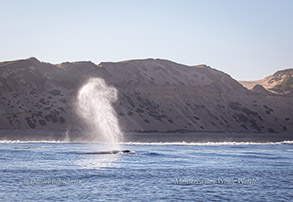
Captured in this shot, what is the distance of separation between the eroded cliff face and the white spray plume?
1.97 metres

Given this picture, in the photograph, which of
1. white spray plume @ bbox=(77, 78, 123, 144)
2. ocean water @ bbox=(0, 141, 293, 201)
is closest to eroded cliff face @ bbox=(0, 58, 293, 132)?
white spray plume @ bbox=(77, 78, 123, 144)

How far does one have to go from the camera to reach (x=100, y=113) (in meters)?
108

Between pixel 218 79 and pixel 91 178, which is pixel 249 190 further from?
pixel 218 79

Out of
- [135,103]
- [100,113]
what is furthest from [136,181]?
[135,103]

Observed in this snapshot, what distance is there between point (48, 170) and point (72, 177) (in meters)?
4.42

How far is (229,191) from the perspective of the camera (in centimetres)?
2644

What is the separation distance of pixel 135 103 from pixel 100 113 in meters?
27.5

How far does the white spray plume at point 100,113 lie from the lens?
309 ft

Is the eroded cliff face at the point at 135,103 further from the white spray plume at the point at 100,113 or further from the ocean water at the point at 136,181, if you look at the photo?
the ocean water at the point at 136,181

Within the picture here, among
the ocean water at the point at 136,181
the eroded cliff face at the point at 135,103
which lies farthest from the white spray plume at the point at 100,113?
the ocean water at the point at 136,181

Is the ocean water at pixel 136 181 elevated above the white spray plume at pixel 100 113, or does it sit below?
below

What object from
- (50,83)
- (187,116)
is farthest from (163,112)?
(50,83)

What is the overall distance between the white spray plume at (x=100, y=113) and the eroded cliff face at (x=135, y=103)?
1973 millimetres

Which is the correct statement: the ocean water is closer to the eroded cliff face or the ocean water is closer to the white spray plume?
the white spray plume
